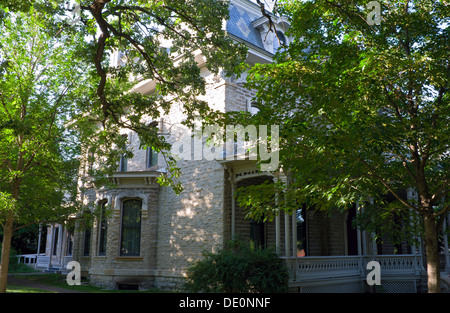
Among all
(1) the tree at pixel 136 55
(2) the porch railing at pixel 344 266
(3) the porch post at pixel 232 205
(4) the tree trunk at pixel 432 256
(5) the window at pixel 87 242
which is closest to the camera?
(4) the tree trunk at pixel 432 256

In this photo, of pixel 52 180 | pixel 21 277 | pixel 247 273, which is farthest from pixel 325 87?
pixel 21 277

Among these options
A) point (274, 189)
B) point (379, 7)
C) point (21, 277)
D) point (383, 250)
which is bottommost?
point (21, 277)

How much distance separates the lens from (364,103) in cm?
727

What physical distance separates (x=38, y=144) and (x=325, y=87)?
30.6ft

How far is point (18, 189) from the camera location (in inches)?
530

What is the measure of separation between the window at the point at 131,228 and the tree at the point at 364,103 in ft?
32.1

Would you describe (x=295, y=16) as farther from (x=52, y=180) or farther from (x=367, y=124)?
(x=52, y=180)

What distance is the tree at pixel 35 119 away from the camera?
41.5 feet

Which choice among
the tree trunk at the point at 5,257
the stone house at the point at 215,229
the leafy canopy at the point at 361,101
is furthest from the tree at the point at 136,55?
the stone house at the point at 215,229

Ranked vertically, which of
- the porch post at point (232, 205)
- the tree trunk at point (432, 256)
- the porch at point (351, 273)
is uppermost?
the porch post at point (232, 205)

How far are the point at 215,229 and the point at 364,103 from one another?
28.4 ft

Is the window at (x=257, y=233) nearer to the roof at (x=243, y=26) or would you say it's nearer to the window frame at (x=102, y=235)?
the window frame at (x=102, y=235)

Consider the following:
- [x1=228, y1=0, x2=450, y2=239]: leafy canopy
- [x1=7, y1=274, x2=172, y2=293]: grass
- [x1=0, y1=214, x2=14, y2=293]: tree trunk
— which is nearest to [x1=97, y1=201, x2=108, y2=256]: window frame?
[x1=7, y1=274, x2=172, y2=293]: grass

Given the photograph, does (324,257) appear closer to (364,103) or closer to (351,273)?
(351,273)
